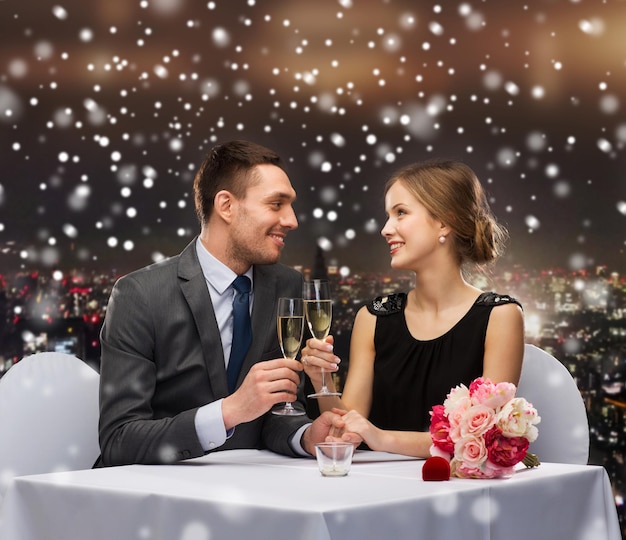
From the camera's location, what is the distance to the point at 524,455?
1.75 meters

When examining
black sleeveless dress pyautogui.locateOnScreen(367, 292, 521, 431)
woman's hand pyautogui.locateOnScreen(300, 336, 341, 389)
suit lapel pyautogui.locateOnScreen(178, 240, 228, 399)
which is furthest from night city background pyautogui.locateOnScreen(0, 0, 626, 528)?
woman's hand pyautogui.locateOnScreen(300, 336, 341, 389)

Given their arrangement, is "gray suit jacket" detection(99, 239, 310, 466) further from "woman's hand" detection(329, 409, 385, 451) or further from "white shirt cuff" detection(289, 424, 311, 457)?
"woman's hand" detection(329, 409, 385, 451)

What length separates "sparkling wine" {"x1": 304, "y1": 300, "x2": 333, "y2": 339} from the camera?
81.2 inches

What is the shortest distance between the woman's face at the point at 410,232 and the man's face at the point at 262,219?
279 millimetres

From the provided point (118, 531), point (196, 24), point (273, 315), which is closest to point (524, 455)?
point (118, 531)

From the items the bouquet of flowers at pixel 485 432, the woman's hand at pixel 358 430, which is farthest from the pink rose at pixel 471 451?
the woman's hand at pixel 358 430

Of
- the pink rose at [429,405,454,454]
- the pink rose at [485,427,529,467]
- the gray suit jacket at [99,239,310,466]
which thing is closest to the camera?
the pink rose at [485,427,529,467]

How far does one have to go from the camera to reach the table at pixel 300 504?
144 centimetres

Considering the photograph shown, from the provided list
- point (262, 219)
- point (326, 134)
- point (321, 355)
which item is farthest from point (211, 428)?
point (326, 134)

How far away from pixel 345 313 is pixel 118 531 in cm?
314

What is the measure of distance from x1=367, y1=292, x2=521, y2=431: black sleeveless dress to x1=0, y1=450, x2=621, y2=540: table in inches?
23.4

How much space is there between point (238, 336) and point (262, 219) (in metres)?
0.35

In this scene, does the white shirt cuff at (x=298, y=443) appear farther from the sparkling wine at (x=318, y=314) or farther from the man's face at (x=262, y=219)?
the man's face at (x=262, y=219)

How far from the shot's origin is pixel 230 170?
2668 millimetres
